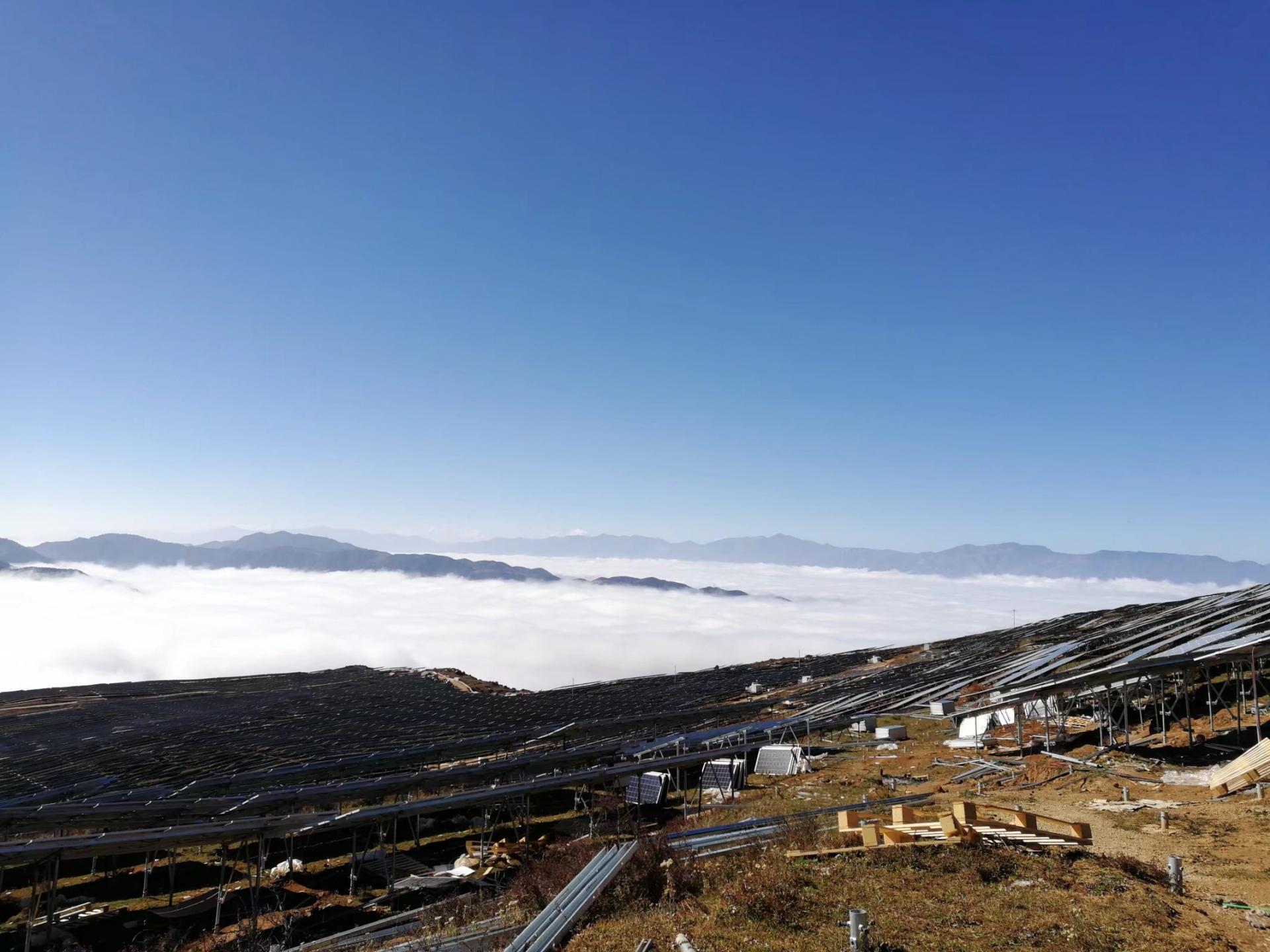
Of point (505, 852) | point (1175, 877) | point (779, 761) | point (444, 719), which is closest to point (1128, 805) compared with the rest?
point (1175, 877)

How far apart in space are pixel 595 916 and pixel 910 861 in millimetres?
7428

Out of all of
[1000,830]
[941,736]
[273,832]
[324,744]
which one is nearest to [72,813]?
[273,832]

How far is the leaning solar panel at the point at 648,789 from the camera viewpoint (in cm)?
3316

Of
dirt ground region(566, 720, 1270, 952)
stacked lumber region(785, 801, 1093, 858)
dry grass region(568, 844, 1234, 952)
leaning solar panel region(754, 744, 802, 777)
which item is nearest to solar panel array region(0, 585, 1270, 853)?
leaning solar panel region(754, 744, 802, 777)

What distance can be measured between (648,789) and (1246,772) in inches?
885

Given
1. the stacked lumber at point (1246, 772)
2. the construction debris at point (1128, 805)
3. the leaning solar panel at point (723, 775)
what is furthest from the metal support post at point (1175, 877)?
the leaning solar panel at point (723, 775)

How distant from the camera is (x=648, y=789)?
33625mm

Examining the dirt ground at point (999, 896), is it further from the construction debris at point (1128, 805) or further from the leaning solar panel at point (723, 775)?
the leaning solar panel at point (723, 775)

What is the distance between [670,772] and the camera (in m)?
38.7

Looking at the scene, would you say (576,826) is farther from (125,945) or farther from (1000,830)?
(1000,830)

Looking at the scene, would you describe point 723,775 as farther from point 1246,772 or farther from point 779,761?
point 1246,772

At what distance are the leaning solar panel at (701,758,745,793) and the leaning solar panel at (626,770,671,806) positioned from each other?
6.37 feet

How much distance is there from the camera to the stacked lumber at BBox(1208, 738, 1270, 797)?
2247cm

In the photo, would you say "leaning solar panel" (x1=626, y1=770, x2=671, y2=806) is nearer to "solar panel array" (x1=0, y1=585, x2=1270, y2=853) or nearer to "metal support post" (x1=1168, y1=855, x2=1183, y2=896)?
"solar panel array" (x1=0, y1=585, x2=1270, y2=853)
